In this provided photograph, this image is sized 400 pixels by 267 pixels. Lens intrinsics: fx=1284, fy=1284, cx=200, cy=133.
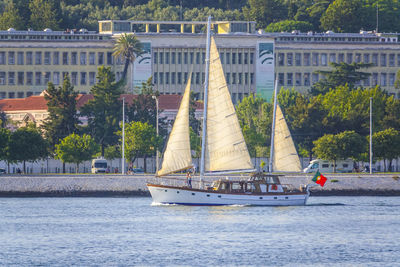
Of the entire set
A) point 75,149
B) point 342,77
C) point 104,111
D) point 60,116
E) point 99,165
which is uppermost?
point 342,77

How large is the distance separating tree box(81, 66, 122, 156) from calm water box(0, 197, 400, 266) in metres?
46.6

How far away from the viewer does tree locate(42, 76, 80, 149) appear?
146 metres

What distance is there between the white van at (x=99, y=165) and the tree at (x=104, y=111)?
19.0 feet

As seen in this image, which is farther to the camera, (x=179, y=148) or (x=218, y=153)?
(x=218, y=153)

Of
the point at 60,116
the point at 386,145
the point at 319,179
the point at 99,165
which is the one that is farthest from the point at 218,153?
the point at 60,116

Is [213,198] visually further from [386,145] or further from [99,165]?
[99,165]

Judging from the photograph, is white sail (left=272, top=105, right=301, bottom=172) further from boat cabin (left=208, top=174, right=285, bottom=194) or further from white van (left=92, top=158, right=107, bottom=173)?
white van (left=92, top=158, right=107, bottom=173)

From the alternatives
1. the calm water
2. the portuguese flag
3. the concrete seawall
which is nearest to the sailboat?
the calm water

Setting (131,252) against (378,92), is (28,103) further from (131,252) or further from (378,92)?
(131,252)

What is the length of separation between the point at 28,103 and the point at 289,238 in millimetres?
98581

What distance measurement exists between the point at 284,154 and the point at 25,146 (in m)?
41.5

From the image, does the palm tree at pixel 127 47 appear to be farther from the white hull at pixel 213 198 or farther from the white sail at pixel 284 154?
the white hull at pixel 213 198

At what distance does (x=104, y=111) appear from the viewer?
15138 centimetres

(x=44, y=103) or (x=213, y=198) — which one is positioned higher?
(x=44, y=103)
